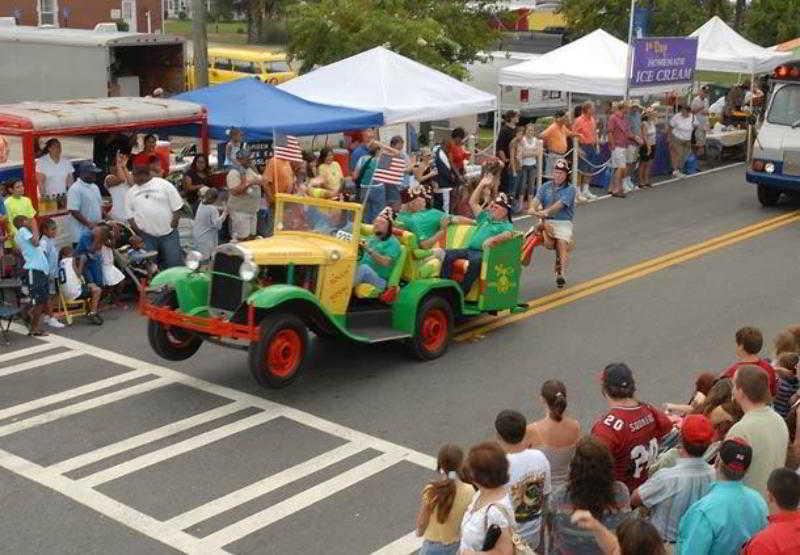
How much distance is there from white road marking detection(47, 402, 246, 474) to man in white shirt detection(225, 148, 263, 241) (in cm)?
497

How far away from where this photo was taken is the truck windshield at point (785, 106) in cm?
1947

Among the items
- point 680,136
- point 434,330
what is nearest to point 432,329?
point 434,330

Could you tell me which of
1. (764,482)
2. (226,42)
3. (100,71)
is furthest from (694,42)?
(226,42)

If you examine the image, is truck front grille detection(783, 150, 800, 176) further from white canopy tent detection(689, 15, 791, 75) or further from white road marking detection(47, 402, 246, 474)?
white road marking detection(47, 402, 246, 474)

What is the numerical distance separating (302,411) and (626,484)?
425 centimetres

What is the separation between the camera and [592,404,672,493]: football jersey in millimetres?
6250

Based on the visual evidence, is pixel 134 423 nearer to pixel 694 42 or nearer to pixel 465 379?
pixel 465 379

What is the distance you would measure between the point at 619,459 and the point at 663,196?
1536cm

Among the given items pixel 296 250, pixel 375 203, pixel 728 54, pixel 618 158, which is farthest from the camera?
pixel 728 54

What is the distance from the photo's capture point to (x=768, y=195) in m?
20.0

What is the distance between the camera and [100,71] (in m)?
20.7

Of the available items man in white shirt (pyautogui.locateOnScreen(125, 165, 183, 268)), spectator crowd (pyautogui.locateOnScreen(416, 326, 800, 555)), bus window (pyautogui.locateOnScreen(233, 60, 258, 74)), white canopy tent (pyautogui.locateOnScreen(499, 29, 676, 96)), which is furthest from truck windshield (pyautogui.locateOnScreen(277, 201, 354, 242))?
bus window (pyautogui.locateOnScreen(233, 60, 258, 74))

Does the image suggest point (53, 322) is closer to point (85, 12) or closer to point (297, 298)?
point (297, 298)

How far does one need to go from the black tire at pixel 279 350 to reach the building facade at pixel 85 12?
104ft
